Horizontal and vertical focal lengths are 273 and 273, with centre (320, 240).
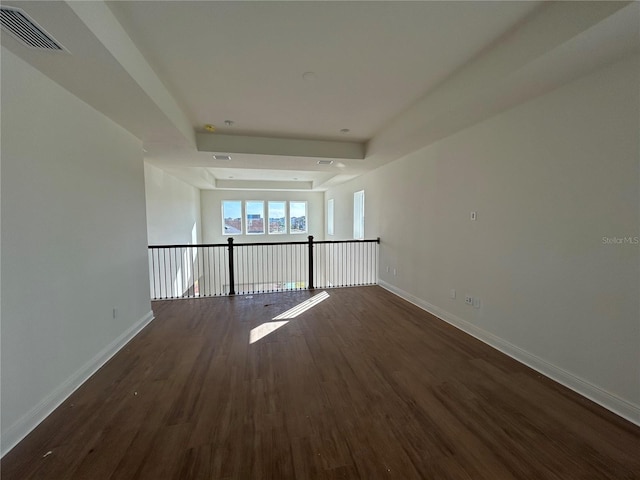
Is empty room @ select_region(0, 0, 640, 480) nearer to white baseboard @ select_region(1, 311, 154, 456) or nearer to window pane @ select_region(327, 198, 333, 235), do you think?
white baseboard @ select_region(1, 311, 154, 456)

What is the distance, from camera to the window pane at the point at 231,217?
10.3 m

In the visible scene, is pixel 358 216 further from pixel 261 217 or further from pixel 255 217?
pixel 255 217

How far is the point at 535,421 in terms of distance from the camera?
1.89 m

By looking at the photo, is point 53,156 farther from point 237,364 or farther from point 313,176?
point 313,176

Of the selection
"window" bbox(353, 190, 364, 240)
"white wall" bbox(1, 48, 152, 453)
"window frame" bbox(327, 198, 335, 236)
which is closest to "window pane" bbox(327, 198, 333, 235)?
"window frame" bbox(327, 198, 335, 236)

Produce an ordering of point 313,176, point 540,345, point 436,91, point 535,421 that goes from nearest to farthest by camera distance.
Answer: point 535,421 → point 540,345 → point 436,91 → point 313,176

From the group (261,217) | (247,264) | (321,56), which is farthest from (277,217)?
(321,56)

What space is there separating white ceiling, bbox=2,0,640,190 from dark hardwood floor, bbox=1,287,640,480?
246cm

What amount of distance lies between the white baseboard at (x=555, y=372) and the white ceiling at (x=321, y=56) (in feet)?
7.77

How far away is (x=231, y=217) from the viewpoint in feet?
33.9

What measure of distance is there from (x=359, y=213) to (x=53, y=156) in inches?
236

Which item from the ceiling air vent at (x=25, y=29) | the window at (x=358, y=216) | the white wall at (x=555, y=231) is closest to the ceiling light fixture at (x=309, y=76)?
the ceiling air vent at (x=25, y=29)

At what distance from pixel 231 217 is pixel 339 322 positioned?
780 centimetres

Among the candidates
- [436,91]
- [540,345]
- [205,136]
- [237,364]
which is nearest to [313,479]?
[237,364]
